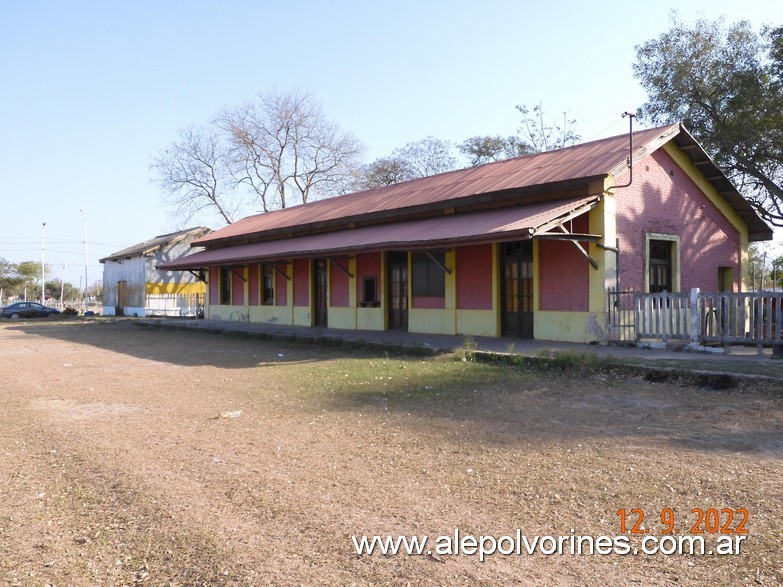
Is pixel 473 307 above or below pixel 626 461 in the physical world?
above

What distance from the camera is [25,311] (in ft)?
126

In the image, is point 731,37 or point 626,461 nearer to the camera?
point 626,461

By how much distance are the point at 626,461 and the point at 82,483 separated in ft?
14.6

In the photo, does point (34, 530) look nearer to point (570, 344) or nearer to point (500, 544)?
point (500, 544)

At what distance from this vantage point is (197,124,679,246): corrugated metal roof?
14641 millimetres

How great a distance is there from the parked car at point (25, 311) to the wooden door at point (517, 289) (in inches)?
1316

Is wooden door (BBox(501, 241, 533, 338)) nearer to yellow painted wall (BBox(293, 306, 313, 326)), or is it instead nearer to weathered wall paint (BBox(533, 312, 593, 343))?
weathered wall paint (BBox(533, 312, 593, 343))

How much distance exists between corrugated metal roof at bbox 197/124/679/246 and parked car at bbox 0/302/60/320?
1978 cm

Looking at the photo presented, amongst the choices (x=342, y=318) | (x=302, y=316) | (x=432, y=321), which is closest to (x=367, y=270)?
(x=342, y=318)

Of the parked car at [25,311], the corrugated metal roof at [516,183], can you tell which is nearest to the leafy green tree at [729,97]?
the corrugated metal roof at [516,183]

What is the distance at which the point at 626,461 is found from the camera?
215 inches

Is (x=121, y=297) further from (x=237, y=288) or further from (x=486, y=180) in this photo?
(x=486, y=180)

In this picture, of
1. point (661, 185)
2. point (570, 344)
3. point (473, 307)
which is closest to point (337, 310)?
point (473, 307)

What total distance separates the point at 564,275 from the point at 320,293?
10.1 m
